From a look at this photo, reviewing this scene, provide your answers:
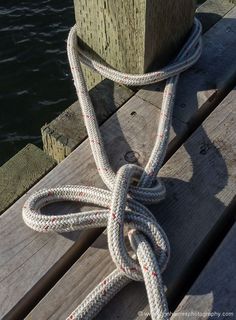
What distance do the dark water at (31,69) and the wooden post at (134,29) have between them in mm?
1833

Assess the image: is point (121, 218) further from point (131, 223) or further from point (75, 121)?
point (75, 121)

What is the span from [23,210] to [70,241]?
214mm

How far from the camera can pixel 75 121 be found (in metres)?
2.14

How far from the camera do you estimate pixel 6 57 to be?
4.64m

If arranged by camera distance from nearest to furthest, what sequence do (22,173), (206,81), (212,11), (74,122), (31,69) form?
(22,173) → (74,122) → (206,81) → (212,11) → (31,69)

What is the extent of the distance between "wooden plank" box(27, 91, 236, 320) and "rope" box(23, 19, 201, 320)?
0.21ft

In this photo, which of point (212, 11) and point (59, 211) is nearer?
point (59, 211)

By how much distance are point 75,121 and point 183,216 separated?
679 millimetres

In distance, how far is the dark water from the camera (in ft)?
13.3

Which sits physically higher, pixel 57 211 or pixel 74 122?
pixel 74 122

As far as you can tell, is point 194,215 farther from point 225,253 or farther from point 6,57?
point 6,57

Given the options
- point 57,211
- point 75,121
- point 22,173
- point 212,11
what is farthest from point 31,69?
point 57,211

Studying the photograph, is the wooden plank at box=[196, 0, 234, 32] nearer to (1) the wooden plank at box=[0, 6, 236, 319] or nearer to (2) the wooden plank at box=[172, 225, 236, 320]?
(1) the wooden plank at box=[0, 6, 236, 319]

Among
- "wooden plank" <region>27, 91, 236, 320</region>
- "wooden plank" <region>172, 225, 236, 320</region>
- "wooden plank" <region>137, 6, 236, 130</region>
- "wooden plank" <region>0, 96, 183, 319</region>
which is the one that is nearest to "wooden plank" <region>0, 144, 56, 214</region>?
"wooden plank" <region>0, 96, 183, 319</region>
